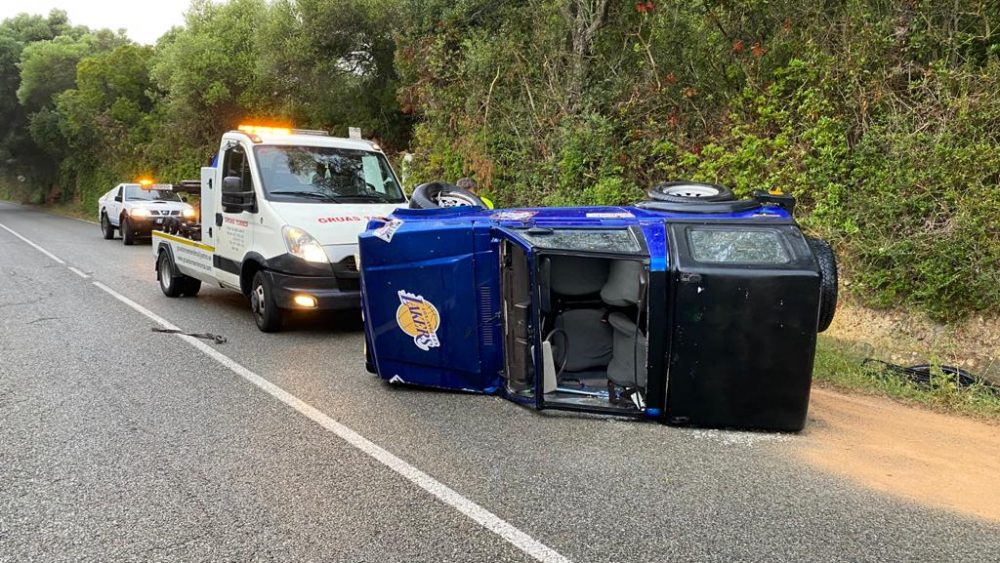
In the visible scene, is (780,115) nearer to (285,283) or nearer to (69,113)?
(285,283)

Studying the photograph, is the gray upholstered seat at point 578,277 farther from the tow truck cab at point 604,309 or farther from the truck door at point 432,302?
the truck door at point 432,302

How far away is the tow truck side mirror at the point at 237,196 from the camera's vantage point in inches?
306

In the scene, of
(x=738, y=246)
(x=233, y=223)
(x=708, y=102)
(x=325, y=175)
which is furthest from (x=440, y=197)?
(x=708, y=102)

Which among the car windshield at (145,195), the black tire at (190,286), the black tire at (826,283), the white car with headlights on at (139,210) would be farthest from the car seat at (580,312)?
the car windshield at (145,195)

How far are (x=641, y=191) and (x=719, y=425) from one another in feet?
20.7

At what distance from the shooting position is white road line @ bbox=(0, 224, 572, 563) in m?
3.31

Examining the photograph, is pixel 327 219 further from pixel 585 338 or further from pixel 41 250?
pixel 41 250

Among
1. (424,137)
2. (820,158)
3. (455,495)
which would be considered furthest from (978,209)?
(424,137)

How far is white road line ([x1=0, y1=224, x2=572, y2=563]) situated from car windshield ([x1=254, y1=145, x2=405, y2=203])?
6.54 ft

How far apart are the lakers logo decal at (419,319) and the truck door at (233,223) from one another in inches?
117

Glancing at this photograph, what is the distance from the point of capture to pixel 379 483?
3.99m

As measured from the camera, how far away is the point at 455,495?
3.84 metres

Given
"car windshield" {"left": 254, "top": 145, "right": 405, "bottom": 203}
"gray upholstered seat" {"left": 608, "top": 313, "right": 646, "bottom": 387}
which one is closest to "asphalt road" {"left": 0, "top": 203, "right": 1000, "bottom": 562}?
"gray upholstered seat" {"left": 608, "top": 313, "right": 646, "bottom": 387}

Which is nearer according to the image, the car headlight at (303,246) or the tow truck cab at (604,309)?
the tow truck cab at (604,309)
